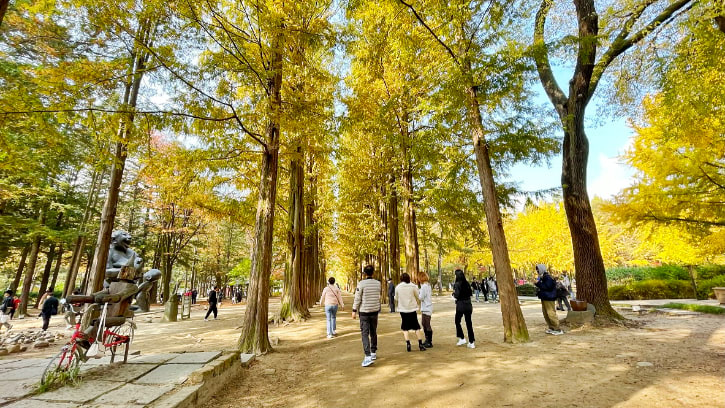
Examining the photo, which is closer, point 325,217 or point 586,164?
point 586,164

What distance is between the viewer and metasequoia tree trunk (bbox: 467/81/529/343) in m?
6.96

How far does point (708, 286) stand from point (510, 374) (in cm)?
2059

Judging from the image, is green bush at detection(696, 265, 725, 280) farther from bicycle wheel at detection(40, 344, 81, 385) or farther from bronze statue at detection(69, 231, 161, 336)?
bicycle wheel at detection(40, 344, 81, 385)

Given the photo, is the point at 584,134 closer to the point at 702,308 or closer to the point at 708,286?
the point at 702,308

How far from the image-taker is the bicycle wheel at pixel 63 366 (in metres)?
3.81

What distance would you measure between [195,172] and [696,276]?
93.4ft

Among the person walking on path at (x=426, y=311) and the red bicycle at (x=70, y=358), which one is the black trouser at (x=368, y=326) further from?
the red bicycle at (x=70, y=358)

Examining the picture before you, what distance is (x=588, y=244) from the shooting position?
902cm

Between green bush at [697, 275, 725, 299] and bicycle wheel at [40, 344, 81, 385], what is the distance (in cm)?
2593

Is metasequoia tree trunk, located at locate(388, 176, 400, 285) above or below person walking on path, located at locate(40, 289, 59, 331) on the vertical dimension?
above

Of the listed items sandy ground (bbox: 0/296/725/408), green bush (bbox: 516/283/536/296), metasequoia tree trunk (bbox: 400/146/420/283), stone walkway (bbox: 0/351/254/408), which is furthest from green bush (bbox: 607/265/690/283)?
Result: stone walkway (bbox: 0/351/254/408)

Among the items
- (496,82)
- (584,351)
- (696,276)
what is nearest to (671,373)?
(584,351)

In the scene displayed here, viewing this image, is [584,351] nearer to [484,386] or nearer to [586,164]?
[484,386]

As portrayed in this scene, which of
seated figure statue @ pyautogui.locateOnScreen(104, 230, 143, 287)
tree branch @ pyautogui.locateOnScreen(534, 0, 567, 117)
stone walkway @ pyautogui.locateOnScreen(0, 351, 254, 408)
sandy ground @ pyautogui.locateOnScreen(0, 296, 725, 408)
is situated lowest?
sandy ground @ pyautogui.locateOnScreen(0, 296, 725, 408)
